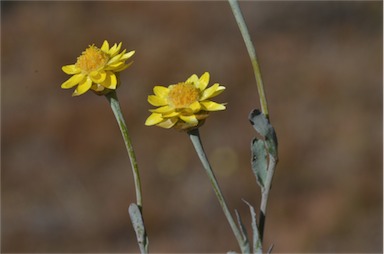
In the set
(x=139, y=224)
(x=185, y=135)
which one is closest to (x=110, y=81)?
(x=139, y=224)

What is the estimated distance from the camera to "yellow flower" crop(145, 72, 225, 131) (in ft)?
2.31

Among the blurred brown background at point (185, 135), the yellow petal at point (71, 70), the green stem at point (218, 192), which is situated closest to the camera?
the green stem at point (218, 192)

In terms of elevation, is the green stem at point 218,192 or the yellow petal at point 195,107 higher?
the yellow petal at point 195,107

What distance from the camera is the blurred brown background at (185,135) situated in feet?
9.89

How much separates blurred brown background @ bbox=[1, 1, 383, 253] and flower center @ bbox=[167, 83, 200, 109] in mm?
1884

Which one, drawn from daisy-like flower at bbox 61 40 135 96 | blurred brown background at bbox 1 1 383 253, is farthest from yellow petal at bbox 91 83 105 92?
blurred brown background at bbox 1 1 383 253

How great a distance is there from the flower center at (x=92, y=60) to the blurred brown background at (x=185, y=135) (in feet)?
6.15

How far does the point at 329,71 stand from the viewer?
3658 mm

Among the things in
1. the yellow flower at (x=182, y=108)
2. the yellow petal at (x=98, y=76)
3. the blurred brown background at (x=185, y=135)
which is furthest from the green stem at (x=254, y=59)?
the blurred brown background at (x=185, y=135)

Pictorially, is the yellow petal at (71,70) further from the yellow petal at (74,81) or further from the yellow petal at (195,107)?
the yellow petal at (195,107)

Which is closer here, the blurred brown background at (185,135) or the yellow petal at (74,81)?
the yellow petal at (74,81)

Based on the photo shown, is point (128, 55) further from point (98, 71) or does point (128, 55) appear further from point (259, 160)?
point (259, 160)

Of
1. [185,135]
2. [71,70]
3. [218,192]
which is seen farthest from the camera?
[185,135]

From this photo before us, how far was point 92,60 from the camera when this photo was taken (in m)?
0.75
